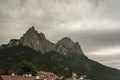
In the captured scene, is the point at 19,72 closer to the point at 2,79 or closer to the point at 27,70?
the point at 27,70

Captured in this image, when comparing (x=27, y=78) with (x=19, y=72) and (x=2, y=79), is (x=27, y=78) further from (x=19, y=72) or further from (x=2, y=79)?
(x=19, y=72)

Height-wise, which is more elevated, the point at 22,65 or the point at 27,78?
the point at 22,65

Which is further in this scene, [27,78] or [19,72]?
[19,72]

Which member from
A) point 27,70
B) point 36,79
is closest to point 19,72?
point 27,70

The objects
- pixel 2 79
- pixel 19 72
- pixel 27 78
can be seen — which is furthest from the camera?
pixel 19 72

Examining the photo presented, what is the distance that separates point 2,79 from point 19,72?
52098mm

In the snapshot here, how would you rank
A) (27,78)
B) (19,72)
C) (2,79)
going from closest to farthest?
(2,79), (27,78), (19,72)

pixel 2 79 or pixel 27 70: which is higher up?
pixel 27 70

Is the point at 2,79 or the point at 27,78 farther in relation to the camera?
the point at 27,78

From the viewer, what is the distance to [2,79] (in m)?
94.6

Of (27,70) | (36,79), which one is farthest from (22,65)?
(36,79)

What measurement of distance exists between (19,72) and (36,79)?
4463 centimetres

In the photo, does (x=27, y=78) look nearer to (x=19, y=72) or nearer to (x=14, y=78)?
(x=14, y=78)

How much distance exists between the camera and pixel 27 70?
14938 cm
